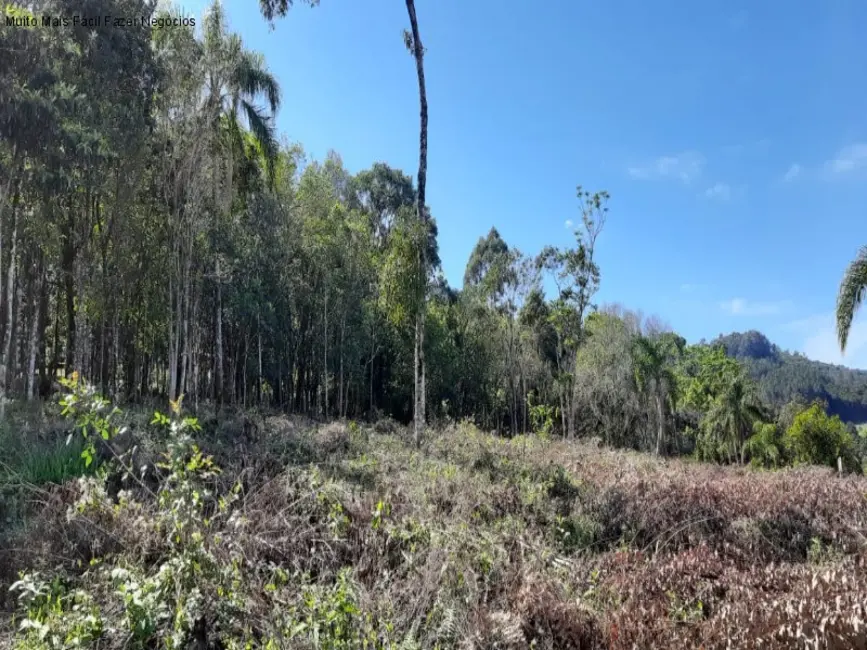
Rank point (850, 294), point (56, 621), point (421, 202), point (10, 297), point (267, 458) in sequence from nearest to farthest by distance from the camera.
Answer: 1. point (56, 621)
2. point (267, 458)
3. point (10, 297)
4. point (421, 202)
5. point (850, 294)

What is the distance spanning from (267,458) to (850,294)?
13.8m

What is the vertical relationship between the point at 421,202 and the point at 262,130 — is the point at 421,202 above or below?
below

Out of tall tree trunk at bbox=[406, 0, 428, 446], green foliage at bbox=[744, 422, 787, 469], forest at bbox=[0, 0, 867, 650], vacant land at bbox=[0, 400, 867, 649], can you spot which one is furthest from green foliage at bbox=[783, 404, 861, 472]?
tall tree trunk at bbox=[406, 0, 428, 446]

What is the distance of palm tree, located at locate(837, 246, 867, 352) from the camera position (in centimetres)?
1295

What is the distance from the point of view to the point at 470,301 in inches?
1168

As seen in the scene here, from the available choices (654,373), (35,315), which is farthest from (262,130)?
(654,373)

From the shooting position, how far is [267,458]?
7414 mm

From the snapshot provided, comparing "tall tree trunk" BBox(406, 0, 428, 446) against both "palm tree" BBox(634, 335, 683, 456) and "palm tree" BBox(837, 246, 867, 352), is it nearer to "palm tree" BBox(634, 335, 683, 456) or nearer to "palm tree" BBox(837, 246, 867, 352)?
"palm tree" BBox(837, 246, 867, 352)

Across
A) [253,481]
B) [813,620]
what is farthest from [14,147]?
[813,620]

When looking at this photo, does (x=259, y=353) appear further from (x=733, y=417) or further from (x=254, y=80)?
(x=733, y=417)

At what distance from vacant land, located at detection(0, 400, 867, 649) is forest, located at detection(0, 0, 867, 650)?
0.03 meters

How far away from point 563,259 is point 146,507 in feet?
60.2

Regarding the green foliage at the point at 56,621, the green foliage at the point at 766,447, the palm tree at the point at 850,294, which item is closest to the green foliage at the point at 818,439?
the green foliage at the point at 766,447

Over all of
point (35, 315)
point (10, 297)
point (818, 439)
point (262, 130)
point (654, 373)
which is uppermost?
point (262, 130)
